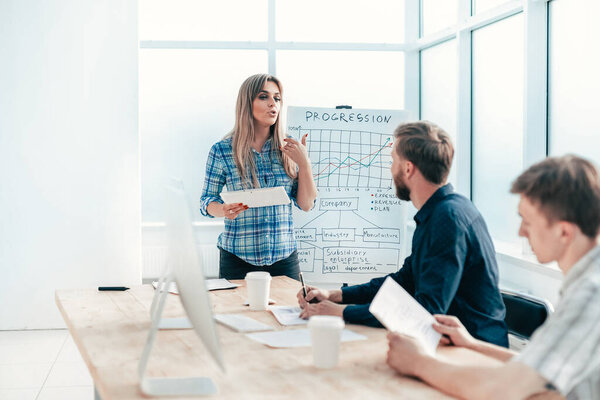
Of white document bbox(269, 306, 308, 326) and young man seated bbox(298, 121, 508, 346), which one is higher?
young man seated bbox(298, 121, 508, 346)

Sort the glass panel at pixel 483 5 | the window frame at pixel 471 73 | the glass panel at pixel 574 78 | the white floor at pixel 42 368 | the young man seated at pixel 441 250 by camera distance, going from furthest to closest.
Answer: the glass panel at pixel 483 5 < the window frame at pixel 471 73 < the white floor at pixel 42 368 < the glass panel at pixel 574 78 < the young man seated at pixel 441 250

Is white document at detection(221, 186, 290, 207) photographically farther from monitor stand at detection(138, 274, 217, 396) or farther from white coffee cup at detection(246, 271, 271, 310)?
monitor stand at detection(138, 274, 217, 396)

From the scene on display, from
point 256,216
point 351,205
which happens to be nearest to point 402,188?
point 256,216

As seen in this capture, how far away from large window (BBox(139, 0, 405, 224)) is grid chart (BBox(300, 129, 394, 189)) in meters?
1.12

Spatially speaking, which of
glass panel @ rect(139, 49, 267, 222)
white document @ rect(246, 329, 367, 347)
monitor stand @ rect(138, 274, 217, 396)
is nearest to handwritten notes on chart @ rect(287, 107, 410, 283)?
glass panel @ rect(139, 49, 267, 222)

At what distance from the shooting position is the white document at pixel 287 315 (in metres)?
1.89

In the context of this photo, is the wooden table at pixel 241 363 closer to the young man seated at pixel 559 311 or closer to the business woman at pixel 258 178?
the young man seated at pixel 559 311

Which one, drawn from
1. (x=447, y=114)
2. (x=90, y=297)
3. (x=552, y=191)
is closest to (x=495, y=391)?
(x=552, y=191)

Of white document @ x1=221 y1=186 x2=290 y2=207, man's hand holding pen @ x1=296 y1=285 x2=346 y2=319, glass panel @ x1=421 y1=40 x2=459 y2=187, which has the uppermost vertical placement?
glass panel @ x1=421 y1=40 x2=459 y2=187

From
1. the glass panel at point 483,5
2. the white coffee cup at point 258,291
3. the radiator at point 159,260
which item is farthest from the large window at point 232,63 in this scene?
the white coffee cup at point 258,291

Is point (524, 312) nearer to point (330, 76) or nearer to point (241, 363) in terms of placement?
point (241, 363)

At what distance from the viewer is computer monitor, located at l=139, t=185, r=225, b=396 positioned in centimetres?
115

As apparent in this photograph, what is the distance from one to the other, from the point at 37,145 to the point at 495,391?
13.5 ft

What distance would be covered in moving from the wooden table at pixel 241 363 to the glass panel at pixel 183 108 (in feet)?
9.66
